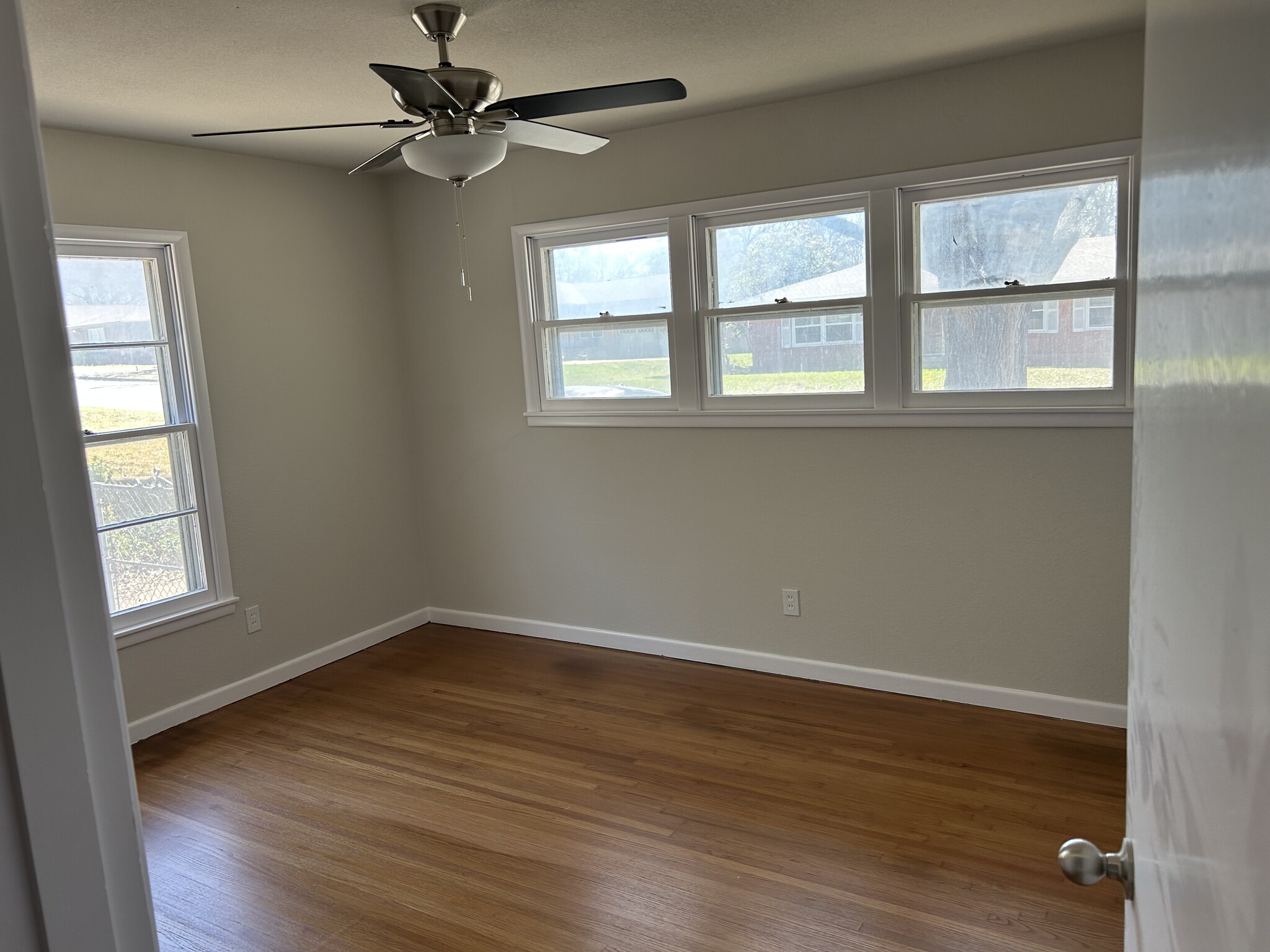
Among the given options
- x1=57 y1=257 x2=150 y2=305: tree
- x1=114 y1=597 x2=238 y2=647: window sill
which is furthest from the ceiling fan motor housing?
x1=114 y1=597 x2=238 y2=647: window sill

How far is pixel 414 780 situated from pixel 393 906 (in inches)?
31.1

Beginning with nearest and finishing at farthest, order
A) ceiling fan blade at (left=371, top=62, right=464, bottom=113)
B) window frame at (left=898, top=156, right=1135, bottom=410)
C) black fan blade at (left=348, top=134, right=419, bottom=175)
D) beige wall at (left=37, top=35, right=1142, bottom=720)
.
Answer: ceiling fan blade at (left=371, top=62, right=464, bottom=113) < black fan blade at (left=348, top=134, right=419, bottom=175) < window frame at (left=898, top=156, right=1135, bottom=410) < beige wall at (left=37, top=35, right=1142, bottom=720)

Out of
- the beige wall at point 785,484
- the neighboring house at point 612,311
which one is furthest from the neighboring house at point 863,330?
the neighboring house at point 612,311

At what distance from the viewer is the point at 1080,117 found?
3.22 metres

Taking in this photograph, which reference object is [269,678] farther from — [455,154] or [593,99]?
[593,99]

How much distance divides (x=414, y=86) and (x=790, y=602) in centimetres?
274

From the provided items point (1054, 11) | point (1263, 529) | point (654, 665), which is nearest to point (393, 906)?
point (654, 665)

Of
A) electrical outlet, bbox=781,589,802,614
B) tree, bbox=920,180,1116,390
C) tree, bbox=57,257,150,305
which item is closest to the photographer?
tree, bbox=920,180,1116,390

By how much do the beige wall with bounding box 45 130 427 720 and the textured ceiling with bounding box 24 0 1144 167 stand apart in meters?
0.35

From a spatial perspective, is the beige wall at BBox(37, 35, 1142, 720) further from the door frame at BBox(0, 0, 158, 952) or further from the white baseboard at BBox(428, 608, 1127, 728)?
the door frame at BBox(0, 0, 158, 952)

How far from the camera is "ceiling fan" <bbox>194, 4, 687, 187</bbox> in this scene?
2299mm

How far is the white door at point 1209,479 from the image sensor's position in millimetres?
347

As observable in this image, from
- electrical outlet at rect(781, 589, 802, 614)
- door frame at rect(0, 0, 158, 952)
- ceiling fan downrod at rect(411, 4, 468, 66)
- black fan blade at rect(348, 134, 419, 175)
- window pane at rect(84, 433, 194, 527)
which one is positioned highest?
ceiling fan downrod at rect(411, 4, 468, 66)

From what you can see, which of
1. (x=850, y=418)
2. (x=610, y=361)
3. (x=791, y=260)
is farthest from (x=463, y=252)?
(x=850, y=418)
